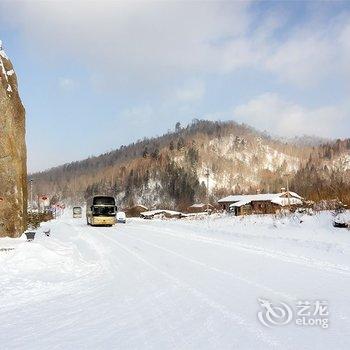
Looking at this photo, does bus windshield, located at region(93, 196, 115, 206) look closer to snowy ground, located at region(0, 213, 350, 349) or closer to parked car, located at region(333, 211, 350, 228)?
parked car, located at region(333, 211, 350, 228)

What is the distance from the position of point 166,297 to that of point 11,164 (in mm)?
11973

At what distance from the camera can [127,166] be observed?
19712 centimetres

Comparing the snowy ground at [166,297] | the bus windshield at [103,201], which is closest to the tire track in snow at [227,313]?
the snowy ground at [166,297]

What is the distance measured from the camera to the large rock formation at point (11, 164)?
17672 mm

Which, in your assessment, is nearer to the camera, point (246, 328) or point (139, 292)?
point (246, 328)

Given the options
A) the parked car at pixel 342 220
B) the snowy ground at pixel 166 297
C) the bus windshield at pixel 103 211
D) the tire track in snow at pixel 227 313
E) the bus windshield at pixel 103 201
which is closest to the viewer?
the tire track in snow at pixel 227 313

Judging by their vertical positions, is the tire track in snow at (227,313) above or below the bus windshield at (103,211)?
below

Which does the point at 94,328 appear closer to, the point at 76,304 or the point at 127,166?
the point at 76,304

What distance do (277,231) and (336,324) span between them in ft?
63.7

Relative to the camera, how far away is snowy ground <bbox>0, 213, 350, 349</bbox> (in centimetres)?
577

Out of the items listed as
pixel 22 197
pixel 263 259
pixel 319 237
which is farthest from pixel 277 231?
pixel 22 197

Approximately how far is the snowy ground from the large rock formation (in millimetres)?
1399

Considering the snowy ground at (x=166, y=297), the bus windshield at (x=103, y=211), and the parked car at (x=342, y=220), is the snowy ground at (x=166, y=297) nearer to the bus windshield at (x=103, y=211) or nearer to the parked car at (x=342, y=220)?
the parked car at (x=342, y=220)

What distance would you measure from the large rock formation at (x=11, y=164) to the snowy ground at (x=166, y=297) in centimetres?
140
